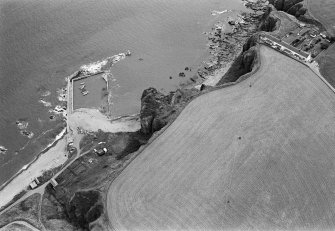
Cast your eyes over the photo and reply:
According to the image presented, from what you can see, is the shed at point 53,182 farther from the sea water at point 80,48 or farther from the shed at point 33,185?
the sea water at point 80,48

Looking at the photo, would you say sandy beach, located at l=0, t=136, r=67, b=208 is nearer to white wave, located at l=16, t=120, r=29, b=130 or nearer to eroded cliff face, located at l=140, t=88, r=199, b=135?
white wave, located at l=16, t=120, r=29, b=130

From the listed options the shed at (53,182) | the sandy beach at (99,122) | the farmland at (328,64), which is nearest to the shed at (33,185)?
the shed at (53,182)

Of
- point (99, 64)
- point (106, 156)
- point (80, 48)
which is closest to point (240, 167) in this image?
point (106, 156)

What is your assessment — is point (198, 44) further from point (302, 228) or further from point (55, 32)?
point (302, 228)

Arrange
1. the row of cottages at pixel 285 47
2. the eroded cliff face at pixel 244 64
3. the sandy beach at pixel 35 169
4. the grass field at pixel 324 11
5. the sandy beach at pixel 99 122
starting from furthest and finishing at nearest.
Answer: the grass field at pixel 324 11, the eroded cliff face at pixel 244 64, the sandy beach at pixel 99 122, the row of cottages at pixel 285 47, the sandy beach at pixel 35 169

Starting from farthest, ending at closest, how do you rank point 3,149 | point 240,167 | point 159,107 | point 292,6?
point 292,6
point 3,149
point 159,107
point 240,167

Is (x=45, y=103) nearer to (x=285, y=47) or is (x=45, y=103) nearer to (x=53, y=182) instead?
(x=53, y=182)
